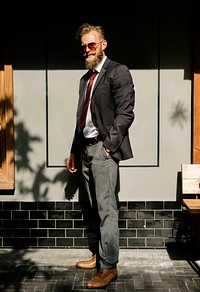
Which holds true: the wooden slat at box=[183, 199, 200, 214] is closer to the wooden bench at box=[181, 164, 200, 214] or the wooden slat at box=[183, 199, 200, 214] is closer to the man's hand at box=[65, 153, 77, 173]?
the wooden bench at box=[181, 164, 200, 214]

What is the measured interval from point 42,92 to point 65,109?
362mm

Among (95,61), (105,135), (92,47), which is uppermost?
(92,47)

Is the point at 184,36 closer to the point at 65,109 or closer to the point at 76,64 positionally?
the point at 76,64

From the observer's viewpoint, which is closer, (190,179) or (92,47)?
(92,47)

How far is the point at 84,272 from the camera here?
5223 mm

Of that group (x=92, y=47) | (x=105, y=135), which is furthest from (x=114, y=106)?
(x=92, y=47)

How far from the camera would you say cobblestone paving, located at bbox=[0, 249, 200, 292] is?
188 inches

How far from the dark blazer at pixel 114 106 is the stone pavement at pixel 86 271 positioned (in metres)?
1.35

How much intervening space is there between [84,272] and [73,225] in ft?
2.76

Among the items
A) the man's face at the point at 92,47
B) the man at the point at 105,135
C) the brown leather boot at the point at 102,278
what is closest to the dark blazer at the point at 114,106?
the man at the point at 105,135

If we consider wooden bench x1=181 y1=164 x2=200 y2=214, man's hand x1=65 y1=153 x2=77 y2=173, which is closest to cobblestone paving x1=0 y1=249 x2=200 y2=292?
wooden bench x1=181 y1=164 x2=200 y2=214

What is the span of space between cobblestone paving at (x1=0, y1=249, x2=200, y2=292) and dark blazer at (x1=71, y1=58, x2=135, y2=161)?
1353 millimetres

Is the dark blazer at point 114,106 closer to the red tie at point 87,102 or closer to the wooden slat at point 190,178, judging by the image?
the red tie at point 87,102

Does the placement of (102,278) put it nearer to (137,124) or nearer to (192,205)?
(192,205)
